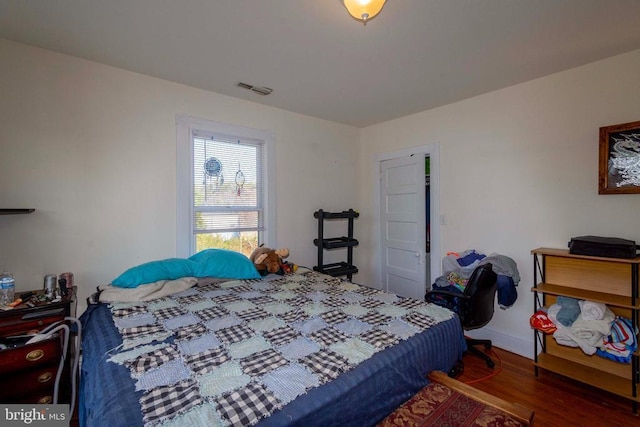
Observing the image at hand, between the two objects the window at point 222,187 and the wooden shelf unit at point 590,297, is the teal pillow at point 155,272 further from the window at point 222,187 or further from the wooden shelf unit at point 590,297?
the wooden shelf unit at point 590,297

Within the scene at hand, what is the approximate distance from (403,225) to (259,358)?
115 inches

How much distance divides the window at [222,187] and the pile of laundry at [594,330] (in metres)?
2.82

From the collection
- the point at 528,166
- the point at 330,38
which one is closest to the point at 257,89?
the point at 330,38

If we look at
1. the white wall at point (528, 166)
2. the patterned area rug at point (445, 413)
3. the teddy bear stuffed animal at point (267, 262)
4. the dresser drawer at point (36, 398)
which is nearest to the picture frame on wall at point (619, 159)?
A: the white wall at point (528, 166)

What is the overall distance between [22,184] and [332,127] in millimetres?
3239

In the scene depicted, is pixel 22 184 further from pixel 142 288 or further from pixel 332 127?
pixel 332 127

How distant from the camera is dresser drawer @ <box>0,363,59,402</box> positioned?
1595mm

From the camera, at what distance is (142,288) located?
2.18 metres

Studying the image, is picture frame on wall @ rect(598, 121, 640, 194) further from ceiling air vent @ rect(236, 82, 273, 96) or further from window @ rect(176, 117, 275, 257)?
window @ rect(176, 117, 275, 257)

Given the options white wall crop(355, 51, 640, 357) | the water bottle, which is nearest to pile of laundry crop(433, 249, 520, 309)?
white wall crop(355, 51, 640, 357)

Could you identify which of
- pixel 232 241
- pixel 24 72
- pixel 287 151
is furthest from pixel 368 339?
pixel 24 72

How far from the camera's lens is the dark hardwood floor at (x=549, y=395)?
1.95 metres

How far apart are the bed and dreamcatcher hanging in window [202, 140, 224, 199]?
123 centimetres

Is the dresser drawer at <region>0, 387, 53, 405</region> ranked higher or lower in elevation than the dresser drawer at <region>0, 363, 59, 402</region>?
lower
